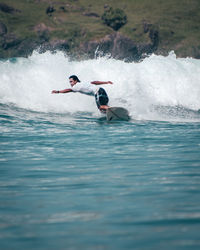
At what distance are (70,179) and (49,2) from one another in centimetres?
12305

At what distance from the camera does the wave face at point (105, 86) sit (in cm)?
1625

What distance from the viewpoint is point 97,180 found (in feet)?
18.2

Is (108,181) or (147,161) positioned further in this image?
(147,161)

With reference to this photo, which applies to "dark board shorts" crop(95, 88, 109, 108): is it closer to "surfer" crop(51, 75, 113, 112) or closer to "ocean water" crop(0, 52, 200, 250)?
"surfer" crop(51, 75, 113, 112)

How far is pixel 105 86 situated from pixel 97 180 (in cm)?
1353

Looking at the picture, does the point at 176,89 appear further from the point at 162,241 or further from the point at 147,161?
the point at 162,241

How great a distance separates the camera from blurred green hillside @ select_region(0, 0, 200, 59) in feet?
316

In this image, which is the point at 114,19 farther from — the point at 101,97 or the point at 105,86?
the point at 101,97

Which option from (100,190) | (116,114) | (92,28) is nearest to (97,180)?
(100,190)

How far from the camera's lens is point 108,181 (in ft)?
18.0

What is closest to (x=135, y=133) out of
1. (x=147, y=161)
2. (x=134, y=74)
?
(x=147, y=161)

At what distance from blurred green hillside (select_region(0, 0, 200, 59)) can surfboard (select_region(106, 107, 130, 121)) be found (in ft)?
267

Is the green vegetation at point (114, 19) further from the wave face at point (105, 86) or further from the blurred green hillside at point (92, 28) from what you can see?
the wave face at point (105, 86)

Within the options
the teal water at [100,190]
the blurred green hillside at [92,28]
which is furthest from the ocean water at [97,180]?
the blurred green hillside at [92,28]
